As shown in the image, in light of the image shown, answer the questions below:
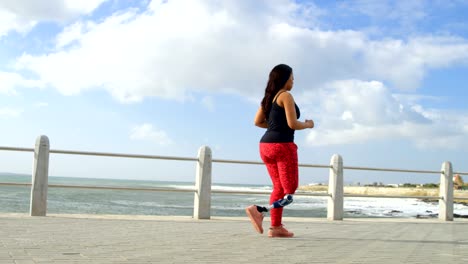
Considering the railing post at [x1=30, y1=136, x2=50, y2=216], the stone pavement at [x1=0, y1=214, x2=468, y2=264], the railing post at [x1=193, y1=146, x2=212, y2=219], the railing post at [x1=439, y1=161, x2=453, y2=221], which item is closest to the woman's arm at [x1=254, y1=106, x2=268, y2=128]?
the stone pavement at [x1=0, y1=214, x2=468, y2=264]

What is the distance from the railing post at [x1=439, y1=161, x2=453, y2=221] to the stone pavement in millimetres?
3761

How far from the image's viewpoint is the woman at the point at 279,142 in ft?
19.3

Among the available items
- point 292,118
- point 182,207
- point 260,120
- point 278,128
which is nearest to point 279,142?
point 278,128

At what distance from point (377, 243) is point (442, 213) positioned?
19.7ft

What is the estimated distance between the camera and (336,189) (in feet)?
32.6

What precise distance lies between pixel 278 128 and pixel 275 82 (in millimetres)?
532

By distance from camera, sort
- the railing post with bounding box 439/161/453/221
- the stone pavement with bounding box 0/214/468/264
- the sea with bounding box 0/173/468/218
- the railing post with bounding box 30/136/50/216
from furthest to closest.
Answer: the sea with bounding box 0/173/468/218, the railing post with bounding box 439/161/453/221, the railing post with bounding box 30/136/50/216, the stone pavement with bounding box 0/214/468/264

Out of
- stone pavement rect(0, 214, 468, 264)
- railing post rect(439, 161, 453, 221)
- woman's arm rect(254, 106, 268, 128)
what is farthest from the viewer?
railing post rect(439, 161, 453, 221)

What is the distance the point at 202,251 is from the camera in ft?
15.6

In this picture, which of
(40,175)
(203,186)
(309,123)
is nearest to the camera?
(309,123)

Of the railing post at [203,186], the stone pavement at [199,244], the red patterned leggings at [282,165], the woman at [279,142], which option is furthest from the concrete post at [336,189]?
the red patterned leggings at [282,165]

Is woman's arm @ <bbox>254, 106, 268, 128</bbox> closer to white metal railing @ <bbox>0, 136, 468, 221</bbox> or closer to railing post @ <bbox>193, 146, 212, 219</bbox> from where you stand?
white metal railing @ <bbox>0, 136, 468, 221</bbox>

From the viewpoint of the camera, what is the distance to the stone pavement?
14.3 ft

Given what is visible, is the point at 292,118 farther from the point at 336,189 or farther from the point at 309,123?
the point at 336,189
